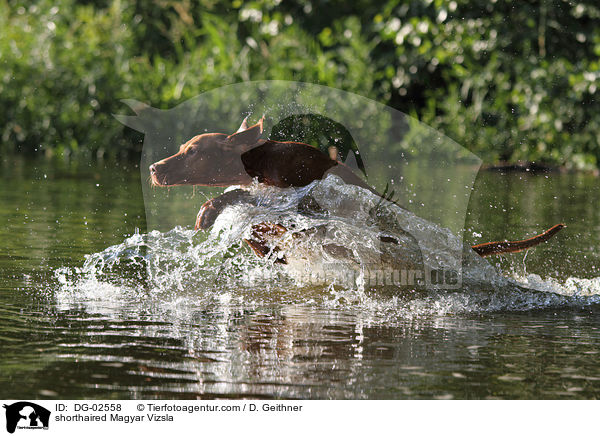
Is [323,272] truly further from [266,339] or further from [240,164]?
[266,339]

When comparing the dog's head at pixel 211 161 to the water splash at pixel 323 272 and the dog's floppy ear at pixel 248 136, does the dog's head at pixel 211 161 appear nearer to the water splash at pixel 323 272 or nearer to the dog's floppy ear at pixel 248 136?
the dog's floppy ear at pixel 248 136

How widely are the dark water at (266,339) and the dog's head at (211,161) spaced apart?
0.69 meters

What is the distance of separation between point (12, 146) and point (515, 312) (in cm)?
1270

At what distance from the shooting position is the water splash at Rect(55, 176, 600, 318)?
5.34m

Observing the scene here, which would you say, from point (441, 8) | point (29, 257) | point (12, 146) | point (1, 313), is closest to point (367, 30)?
point (441, 8)

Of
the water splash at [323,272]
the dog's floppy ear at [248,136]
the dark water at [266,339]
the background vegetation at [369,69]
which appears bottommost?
the dark water at [266,339]

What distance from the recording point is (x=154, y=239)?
588 centimetres

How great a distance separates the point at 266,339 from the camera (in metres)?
4.43

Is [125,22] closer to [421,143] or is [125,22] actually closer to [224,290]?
[421,143]
